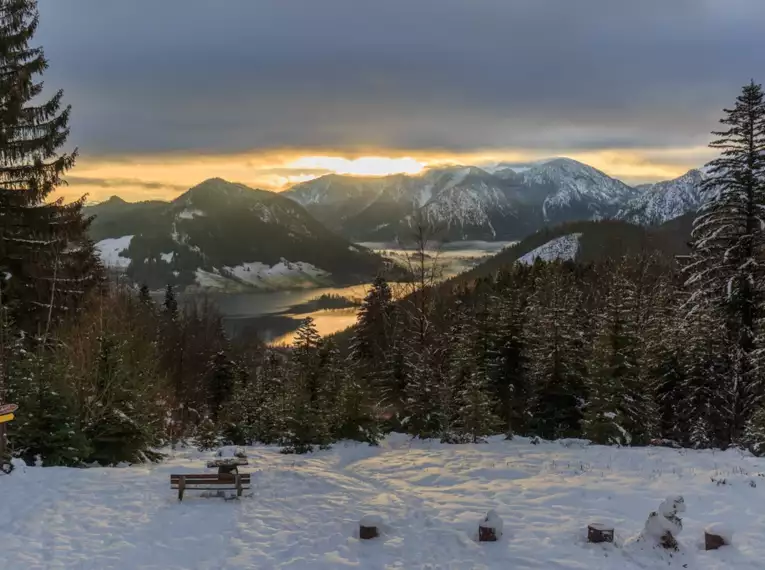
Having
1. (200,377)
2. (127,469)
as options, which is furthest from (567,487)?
(200,377)

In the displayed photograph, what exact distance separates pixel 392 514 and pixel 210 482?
3.91 metres

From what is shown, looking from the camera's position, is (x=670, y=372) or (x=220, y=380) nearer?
(x=670, y=372)

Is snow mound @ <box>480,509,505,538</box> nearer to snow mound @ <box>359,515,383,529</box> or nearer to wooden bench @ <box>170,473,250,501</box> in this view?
snow mound @ <box>359,515,383,529</box>

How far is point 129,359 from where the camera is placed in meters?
17.8

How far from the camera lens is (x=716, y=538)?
8359 millimetres

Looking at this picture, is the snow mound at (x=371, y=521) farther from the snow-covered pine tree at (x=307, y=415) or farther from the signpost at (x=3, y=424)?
the snow-covered pine tree at (x=307, y=415)

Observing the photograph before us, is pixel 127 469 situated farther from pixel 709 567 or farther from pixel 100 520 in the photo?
pixel 709 567

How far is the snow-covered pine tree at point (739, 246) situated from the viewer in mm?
22172

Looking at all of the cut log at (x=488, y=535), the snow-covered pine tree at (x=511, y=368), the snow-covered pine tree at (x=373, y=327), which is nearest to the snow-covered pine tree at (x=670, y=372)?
the snow-covered pine tree at (x=511, y=368)

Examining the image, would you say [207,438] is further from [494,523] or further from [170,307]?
[170,307]

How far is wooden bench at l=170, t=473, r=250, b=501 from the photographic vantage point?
37.5ft

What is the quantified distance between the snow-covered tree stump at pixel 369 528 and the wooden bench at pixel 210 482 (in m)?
3.25

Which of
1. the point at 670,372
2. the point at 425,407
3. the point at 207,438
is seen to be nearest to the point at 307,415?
the point at 207,438

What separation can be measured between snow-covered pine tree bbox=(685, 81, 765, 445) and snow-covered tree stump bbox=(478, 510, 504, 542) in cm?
1737
